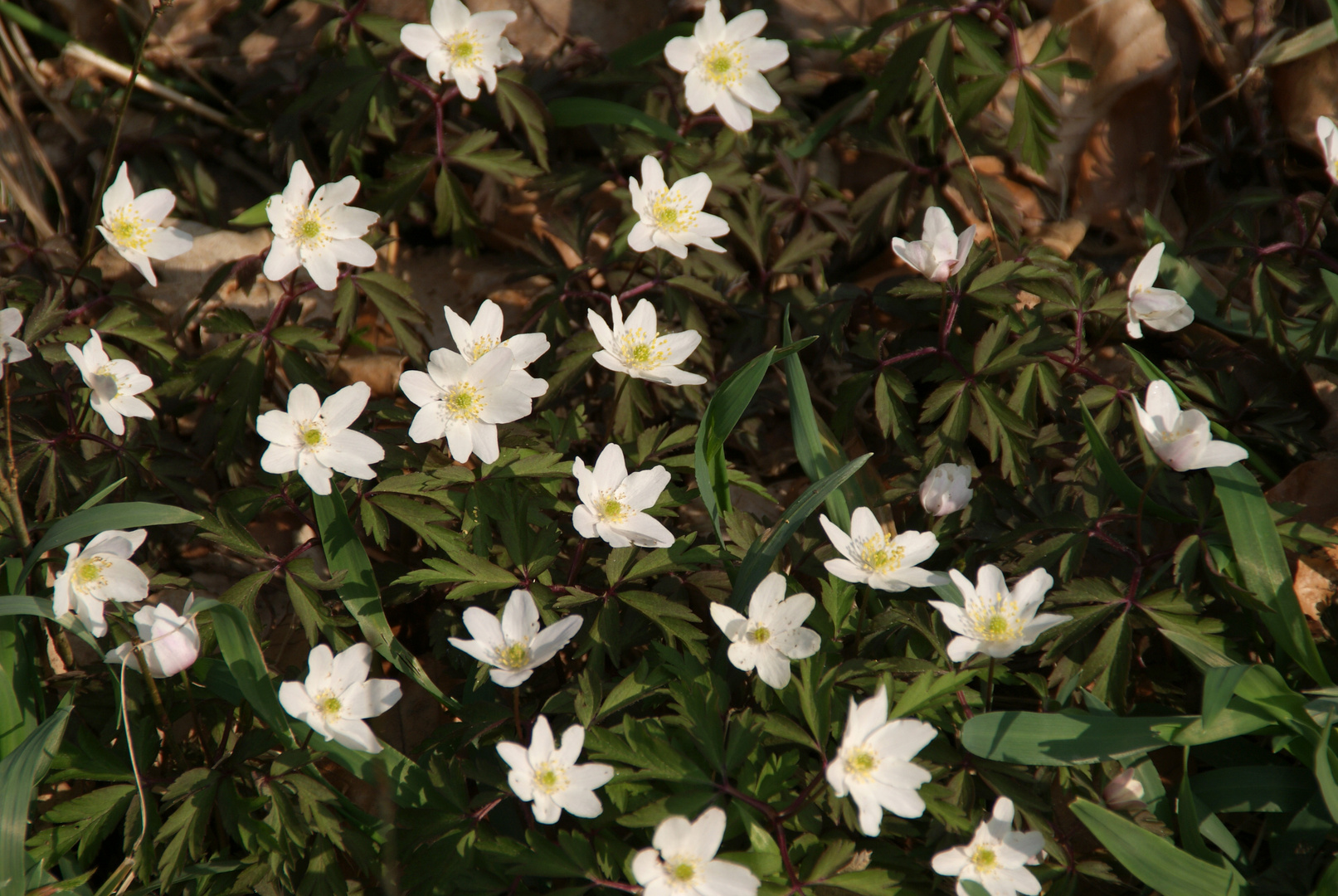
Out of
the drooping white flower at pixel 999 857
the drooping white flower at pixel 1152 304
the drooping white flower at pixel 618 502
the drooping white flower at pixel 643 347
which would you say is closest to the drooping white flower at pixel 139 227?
the drooping white flower at pixel 643 347

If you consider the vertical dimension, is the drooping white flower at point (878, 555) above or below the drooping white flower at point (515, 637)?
above

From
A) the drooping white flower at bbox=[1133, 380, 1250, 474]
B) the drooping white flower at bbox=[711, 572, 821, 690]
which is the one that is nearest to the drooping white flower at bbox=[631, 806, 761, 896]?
the drooping white flower at bbox=[711, 572, 821, 690]

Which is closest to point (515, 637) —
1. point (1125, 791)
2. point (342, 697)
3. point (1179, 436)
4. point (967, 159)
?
point (342, 697)

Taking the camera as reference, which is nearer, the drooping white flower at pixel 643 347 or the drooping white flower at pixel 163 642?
the drooping white flower at pixel 163 642

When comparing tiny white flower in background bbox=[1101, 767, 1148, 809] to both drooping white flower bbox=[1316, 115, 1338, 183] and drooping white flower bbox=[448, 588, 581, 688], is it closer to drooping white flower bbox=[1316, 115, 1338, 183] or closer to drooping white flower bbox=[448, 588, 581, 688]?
drooping white flower bbox=[448, 588, 581, 688]

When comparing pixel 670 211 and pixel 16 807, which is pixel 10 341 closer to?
pixel 16 807

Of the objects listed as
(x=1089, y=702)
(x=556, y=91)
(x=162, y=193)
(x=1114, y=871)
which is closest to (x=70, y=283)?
(x=162, y=193)

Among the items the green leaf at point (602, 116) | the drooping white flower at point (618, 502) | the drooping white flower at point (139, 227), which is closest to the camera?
the drooping white flower at point (618, 502)

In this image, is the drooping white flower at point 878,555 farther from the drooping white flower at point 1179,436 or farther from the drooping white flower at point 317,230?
the drooping white flower at point 317,230
